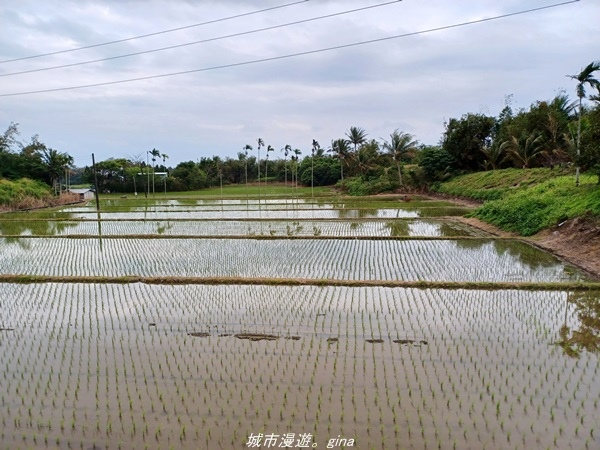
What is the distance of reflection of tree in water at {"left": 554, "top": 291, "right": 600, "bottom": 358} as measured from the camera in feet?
15.0

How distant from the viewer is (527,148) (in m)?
22.4

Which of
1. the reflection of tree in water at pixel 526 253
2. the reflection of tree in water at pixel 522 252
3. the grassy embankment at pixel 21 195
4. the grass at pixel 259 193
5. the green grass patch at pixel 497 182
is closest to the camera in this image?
the reflection of tree in water at pixel 522 252

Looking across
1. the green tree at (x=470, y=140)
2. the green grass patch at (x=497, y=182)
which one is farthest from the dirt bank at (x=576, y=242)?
the green tree at (x=470, y=140)

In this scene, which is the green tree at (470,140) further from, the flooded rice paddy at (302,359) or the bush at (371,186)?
the flooded rice paddy at (302,359)

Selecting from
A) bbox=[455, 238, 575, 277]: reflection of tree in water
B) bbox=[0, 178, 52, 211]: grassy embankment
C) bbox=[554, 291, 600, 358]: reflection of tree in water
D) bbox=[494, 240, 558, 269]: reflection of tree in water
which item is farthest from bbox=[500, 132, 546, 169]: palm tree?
bbox=[0, 178, 52, 211]: grassy embankment

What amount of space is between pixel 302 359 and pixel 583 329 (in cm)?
325

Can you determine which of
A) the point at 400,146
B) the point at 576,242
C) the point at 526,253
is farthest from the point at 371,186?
the point at 576,242

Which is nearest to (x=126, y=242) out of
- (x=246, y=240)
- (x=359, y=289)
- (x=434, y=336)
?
(x=246, y=240)

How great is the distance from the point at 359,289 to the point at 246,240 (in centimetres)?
566

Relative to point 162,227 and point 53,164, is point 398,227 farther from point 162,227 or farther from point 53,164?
point 53,164

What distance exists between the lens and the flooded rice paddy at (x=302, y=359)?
123 inches

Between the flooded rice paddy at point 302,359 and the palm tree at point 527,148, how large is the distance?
50.4 feet

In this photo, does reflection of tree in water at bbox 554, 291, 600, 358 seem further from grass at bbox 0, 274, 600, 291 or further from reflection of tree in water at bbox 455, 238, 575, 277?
reflection of tree in water at bbox 455, 238, 575, 277

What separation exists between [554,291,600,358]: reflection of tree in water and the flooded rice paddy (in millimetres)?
28
